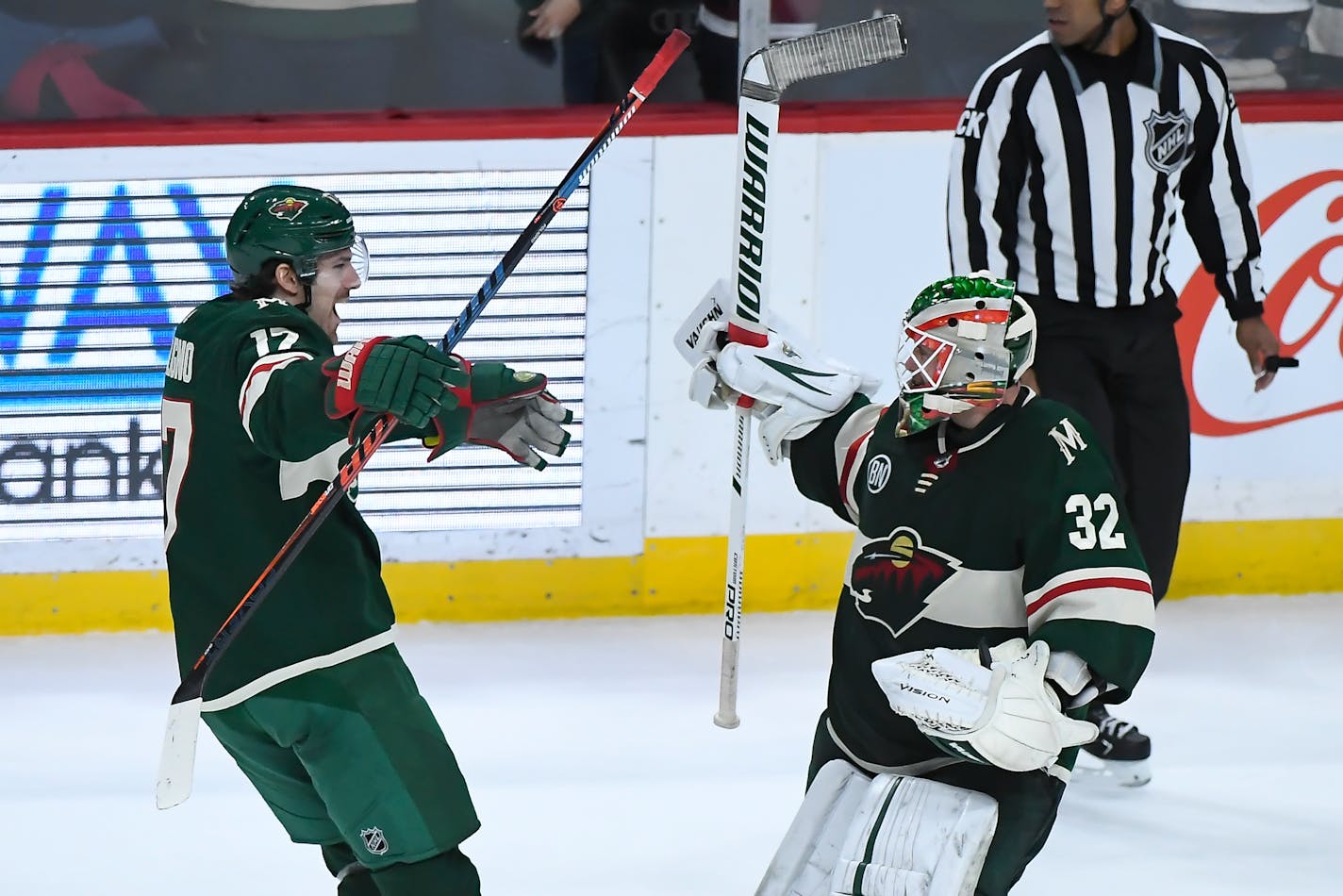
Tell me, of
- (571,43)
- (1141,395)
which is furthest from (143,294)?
(1141,395)

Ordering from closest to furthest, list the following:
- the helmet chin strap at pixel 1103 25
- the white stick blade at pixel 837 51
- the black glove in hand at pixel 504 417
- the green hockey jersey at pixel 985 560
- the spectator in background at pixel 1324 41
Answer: the green hockey jersey at pixel 985 560
the black glove in hand at pixel 504 417
the white stick blade at pixel 837 51
the helmet chin strap at pixel 1103 25
the spectator in background at pixel 1324 41

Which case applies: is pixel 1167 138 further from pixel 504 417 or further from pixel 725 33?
pixel 504 417

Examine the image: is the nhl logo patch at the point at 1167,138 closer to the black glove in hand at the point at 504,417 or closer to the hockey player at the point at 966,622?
the hockey player at the point at 966,622

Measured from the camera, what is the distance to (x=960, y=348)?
82.4 inches

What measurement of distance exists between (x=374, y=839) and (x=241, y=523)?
453mm

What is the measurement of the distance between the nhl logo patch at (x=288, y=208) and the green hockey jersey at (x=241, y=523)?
0.13m

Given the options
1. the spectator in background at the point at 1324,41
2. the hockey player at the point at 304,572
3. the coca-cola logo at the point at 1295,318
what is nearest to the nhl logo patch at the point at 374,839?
the hockey player at the point at 304,572

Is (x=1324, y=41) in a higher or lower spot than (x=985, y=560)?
higher

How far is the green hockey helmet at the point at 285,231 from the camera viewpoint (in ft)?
7.55

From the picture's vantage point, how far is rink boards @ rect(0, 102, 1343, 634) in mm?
4203

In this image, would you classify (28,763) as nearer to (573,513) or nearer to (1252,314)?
(573,513)

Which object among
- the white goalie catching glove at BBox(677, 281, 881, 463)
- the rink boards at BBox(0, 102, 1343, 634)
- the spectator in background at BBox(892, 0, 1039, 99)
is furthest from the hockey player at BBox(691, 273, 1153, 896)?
the spectator in background at BBox(892, 0, 1039, 99)

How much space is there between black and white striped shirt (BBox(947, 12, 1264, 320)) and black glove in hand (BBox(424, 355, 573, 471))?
4.86 feet

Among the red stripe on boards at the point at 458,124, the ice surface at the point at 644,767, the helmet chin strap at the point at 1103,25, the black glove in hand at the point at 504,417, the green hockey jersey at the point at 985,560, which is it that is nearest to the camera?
the green hockey jersey at the point at 985,560
